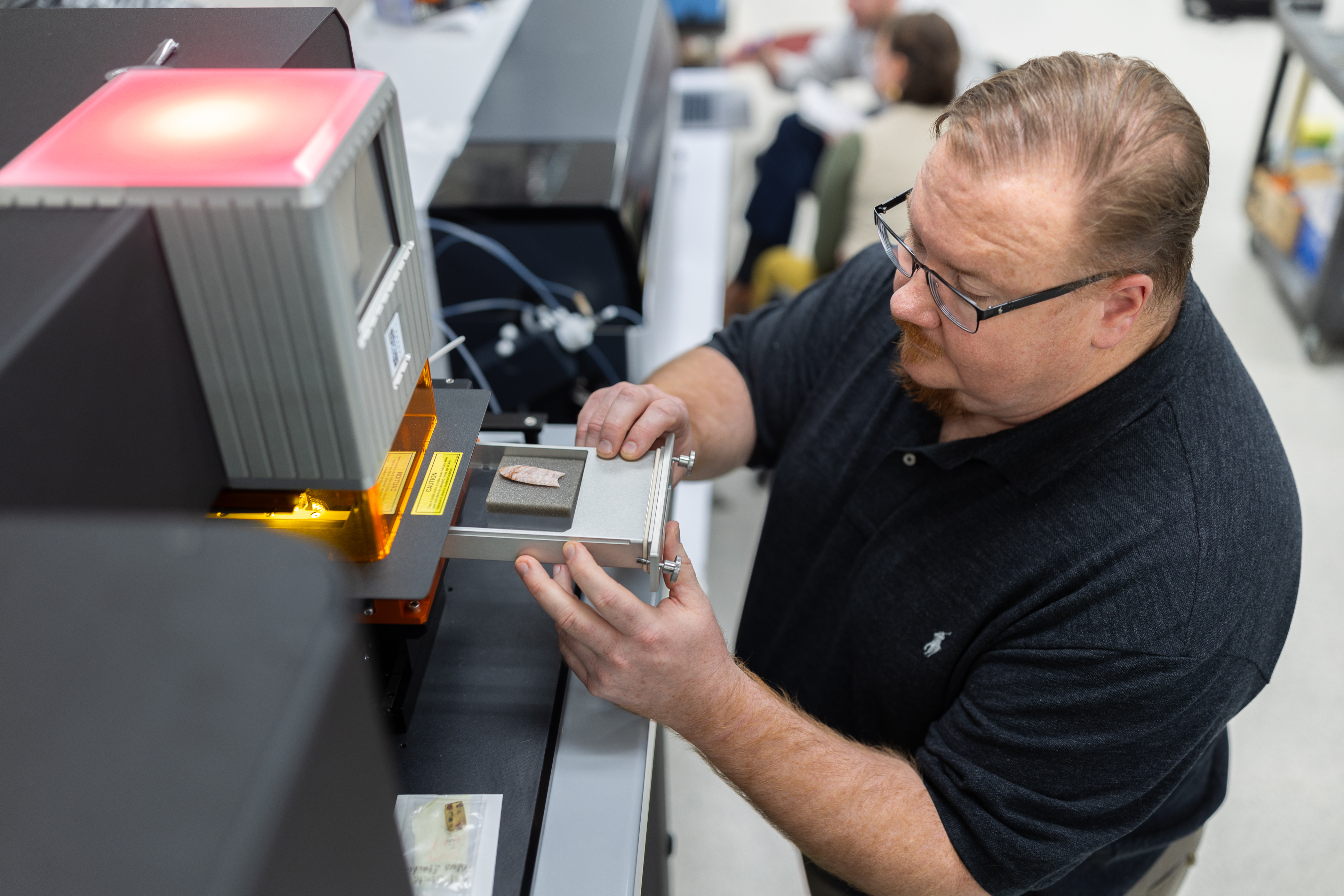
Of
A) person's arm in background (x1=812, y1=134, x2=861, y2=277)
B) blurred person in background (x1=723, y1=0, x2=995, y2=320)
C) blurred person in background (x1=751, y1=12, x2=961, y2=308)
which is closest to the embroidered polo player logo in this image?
blurred person in background (x1=751, y1=12, x2=961, y2=308)

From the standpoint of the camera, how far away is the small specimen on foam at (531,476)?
2.91 feet

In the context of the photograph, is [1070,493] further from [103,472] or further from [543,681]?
[103,472]

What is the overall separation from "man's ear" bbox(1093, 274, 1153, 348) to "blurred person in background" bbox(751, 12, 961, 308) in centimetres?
138

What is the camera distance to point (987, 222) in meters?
0.90

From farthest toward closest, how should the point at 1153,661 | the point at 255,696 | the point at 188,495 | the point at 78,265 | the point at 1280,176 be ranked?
the point at 1280,176 < the point at 1153,661 < the point at 188,495 < the point at 78,265 < the point at 255,696

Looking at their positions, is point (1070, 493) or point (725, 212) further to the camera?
point (725, 212)

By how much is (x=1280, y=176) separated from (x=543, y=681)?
133 inches

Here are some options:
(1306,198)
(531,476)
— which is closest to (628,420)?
(531,476)

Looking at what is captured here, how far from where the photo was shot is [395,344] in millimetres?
714

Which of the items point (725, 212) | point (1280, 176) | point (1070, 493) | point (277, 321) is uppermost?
point (277, 321)

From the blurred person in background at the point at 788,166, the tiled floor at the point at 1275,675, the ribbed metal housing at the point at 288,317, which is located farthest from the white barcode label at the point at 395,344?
the blurred person in background at the point at 788,166

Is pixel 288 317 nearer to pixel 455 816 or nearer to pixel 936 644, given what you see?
A: pixel 455 816

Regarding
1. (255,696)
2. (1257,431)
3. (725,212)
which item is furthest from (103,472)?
(725,212)

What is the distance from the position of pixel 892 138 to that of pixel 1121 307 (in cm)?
155
